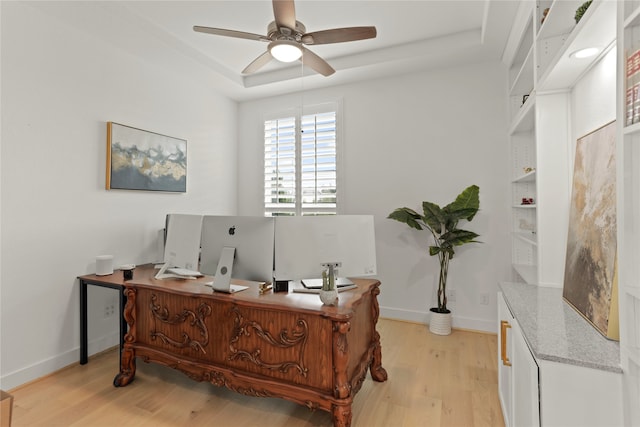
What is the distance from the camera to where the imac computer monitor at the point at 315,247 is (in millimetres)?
Result: 2102

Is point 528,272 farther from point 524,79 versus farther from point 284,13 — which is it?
point 284,13

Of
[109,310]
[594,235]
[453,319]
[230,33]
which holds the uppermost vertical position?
[230,33]

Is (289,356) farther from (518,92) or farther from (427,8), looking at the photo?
(518,92)

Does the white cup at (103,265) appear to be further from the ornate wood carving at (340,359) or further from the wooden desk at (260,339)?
the ornate wood carving at (340,359)

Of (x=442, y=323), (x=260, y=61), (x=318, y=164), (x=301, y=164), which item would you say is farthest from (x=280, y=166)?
(x=442, y=323)

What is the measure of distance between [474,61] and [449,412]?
11.1 ft

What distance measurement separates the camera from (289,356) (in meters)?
1.91

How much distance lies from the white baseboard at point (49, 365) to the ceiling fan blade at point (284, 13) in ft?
9.80

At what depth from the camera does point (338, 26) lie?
120 inches

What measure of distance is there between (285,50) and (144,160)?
201 cm

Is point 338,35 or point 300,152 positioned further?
point 300,152

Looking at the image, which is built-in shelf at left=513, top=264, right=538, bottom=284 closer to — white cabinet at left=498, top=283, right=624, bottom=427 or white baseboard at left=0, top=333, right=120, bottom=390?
white cabinet at left=498, top=283, right=624, bottom=427

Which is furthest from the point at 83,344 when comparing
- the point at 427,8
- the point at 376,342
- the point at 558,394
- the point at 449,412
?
the point at 427,8

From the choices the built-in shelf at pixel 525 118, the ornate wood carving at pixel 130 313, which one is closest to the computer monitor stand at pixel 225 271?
the ornate wood carving at pixel 130 313
